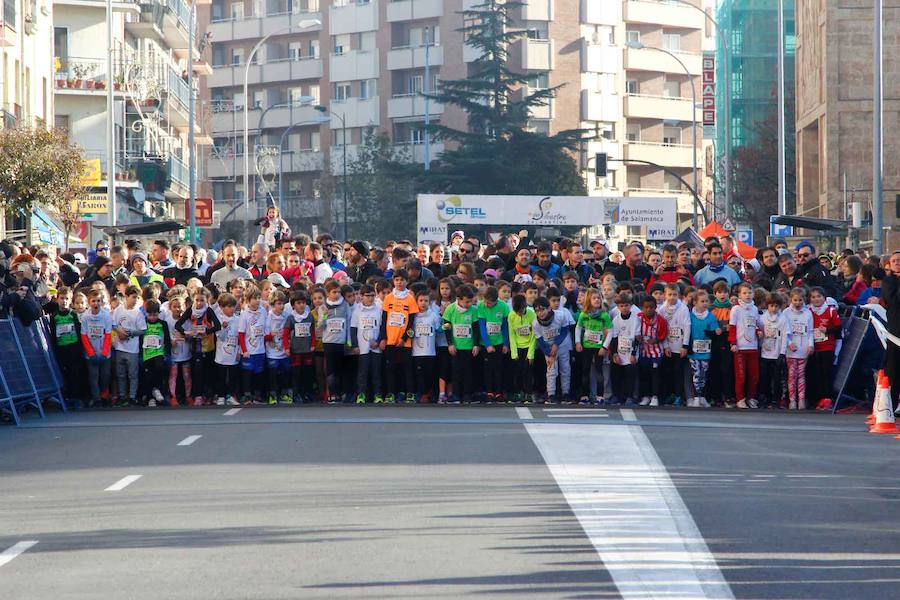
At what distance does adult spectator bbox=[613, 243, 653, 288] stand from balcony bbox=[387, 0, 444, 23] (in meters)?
81.1

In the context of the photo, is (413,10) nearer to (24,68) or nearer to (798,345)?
(24,68)

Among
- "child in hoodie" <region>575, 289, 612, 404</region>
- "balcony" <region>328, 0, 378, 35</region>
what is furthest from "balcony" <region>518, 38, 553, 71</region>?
"child in hoodie" <region>575, 289, 612, 404</region>

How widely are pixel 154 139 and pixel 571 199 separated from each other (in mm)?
26121

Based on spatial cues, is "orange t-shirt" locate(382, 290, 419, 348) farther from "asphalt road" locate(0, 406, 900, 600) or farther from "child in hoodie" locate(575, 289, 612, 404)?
"asphalt road" locate(0, 406, 900, 600)

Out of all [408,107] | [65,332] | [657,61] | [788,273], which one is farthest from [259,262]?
[657,61]

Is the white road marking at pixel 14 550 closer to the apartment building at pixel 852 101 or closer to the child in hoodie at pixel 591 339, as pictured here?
the child in hoodie at pixel 591 339

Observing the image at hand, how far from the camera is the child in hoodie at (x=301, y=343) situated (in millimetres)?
21312

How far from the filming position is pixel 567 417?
18641mm

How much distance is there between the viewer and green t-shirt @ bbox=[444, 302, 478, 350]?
2117cm

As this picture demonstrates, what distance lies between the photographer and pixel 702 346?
68.5 ft

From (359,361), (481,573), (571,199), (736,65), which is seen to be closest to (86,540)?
(481,573)

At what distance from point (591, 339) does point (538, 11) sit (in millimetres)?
81526

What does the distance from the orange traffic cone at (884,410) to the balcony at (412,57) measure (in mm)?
87440

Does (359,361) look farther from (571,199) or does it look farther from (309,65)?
(309,65)
